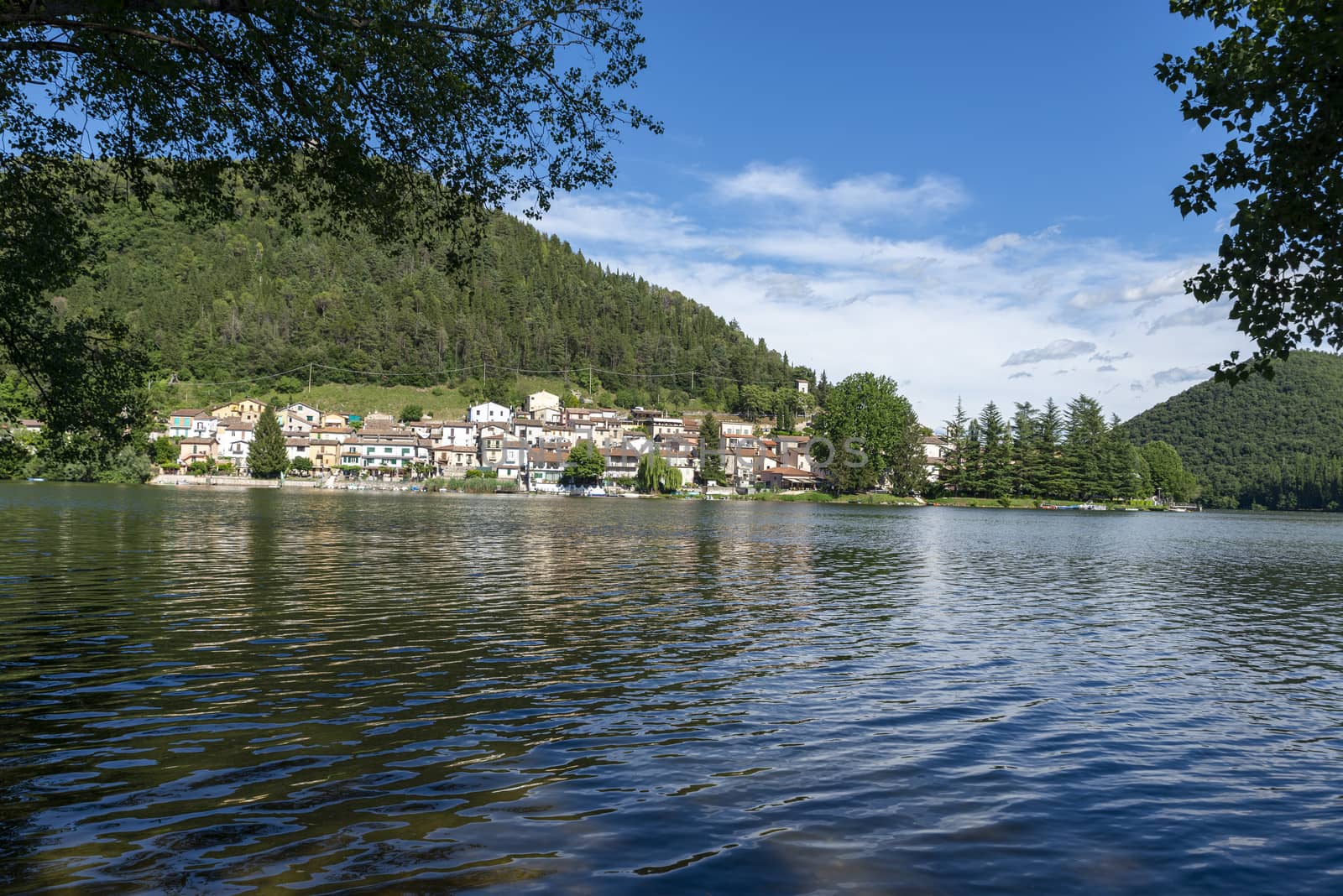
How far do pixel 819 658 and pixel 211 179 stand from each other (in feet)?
45.6

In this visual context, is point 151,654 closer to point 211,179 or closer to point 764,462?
point 211,179

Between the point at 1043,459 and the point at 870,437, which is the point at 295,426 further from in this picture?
the point at 1043,459

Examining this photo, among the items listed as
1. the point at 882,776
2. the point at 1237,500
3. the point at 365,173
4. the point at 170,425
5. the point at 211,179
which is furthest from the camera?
the point at 1237,500

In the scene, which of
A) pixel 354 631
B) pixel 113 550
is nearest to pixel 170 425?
pixel 113 550

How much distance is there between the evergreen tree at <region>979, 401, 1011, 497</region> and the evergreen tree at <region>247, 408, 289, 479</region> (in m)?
131

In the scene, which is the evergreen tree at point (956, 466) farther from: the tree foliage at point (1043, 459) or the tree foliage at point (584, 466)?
the tree foliage at point (584, 466)

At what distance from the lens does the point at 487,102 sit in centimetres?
1405

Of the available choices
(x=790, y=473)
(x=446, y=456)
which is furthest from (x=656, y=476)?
(x=446, y=456)

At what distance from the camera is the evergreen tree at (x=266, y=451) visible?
164 metres

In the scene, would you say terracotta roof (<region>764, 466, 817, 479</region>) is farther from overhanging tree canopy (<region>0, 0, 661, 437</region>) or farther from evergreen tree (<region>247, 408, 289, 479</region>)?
overhanging tree canopy (<region>0, 0, 661, 437</region>)

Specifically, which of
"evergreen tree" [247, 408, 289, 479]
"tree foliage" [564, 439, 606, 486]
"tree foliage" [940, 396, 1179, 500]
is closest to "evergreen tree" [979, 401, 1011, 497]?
"tree foliage" [940, 396, 1179, 500]

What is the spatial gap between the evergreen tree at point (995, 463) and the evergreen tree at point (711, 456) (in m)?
51.1

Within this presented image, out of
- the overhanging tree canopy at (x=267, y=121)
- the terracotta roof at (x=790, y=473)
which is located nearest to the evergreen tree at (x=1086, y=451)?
the terracotta roof at (x=790, y=473)

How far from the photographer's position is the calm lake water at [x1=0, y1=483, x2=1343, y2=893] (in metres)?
7.38
